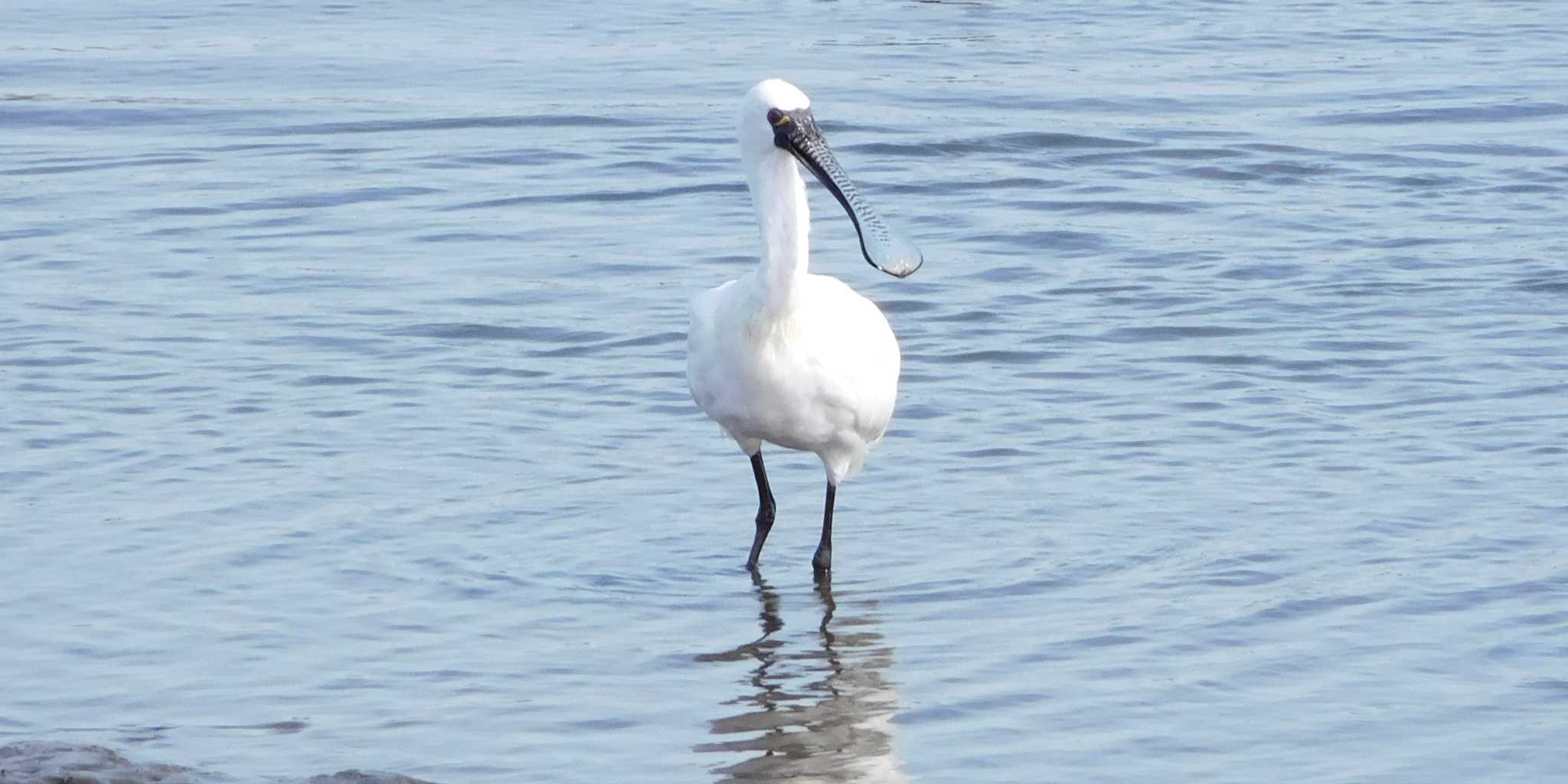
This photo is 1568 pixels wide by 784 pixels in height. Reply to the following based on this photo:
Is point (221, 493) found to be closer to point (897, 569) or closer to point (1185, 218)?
point (897, 569)

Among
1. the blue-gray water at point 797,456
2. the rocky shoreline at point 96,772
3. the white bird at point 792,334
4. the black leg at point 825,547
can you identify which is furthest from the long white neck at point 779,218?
the rocky shoreline at point 96,772

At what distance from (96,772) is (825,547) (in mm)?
3128

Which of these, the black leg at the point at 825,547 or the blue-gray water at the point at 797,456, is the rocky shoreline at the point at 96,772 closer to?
the blue-gray water at the point at 797,456

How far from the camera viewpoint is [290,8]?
2223 cm

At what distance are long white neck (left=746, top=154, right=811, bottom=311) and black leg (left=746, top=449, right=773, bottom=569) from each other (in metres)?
0.94

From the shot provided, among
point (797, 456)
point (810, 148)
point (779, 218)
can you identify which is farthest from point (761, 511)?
point (797, 456)

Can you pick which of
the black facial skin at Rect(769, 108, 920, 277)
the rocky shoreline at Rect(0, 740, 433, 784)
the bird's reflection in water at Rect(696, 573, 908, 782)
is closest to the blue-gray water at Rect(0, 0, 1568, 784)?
the bird's reflection in water at Rect(696, 573, 908, 782)

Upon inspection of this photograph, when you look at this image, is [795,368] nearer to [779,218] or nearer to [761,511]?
[779,218]

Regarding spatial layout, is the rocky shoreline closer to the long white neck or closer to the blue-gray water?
the blue-gray water

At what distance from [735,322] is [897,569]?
37.7 inches

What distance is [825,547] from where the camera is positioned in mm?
7895

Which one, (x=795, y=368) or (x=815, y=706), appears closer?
(x=815, y=706)

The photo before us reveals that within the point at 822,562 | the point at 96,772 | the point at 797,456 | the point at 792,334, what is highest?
the point at 792,334

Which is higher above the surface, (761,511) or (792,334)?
(792,334)
